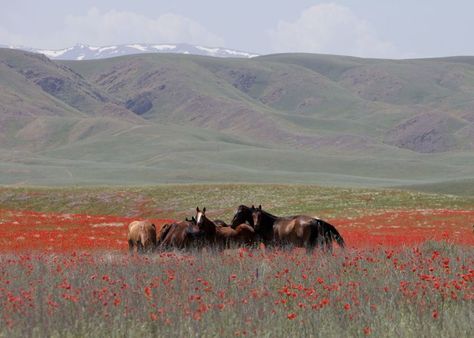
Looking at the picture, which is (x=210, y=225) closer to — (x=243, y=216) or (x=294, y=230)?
(x=243, y=216)

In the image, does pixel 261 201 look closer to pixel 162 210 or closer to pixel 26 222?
pixel 162 210

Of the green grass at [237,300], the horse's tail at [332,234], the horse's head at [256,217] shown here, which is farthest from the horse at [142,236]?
the green grass at [237,300]

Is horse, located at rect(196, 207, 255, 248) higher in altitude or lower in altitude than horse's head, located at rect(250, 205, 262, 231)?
lower

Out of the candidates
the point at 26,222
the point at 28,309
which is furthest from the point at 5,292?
the point at 26,222

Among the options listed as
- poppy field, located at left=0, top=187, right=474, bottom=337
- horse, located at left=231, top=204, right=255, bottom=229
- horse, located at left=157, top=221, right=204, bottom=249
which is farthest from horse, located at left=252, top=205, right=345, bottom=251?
horse, located at left=157, top=221, right=204, bottom=249

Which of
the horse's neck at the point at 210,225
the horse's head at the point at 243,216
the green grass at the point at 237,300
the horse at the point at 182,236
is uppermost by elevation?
the horse's head at the point at 243,216

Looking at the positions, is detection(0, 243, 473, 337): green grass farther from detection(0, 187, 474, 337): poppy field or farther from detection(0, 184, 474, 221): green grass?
detection(0, 184, 474, 221): green grass

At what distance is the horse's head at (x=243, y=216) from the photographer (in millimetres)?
22719

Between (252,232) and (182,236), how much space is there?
2.10m

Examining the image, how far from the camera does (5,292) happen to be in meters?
13.8

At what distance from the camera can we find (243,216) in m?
22.9

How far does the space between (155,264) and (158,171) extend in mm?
121019

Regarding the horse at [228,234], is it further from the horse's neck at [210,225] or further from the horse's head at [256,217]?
the horse's head at [256,217]

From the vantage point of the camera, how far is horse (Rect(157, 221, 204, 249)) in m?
21.9
